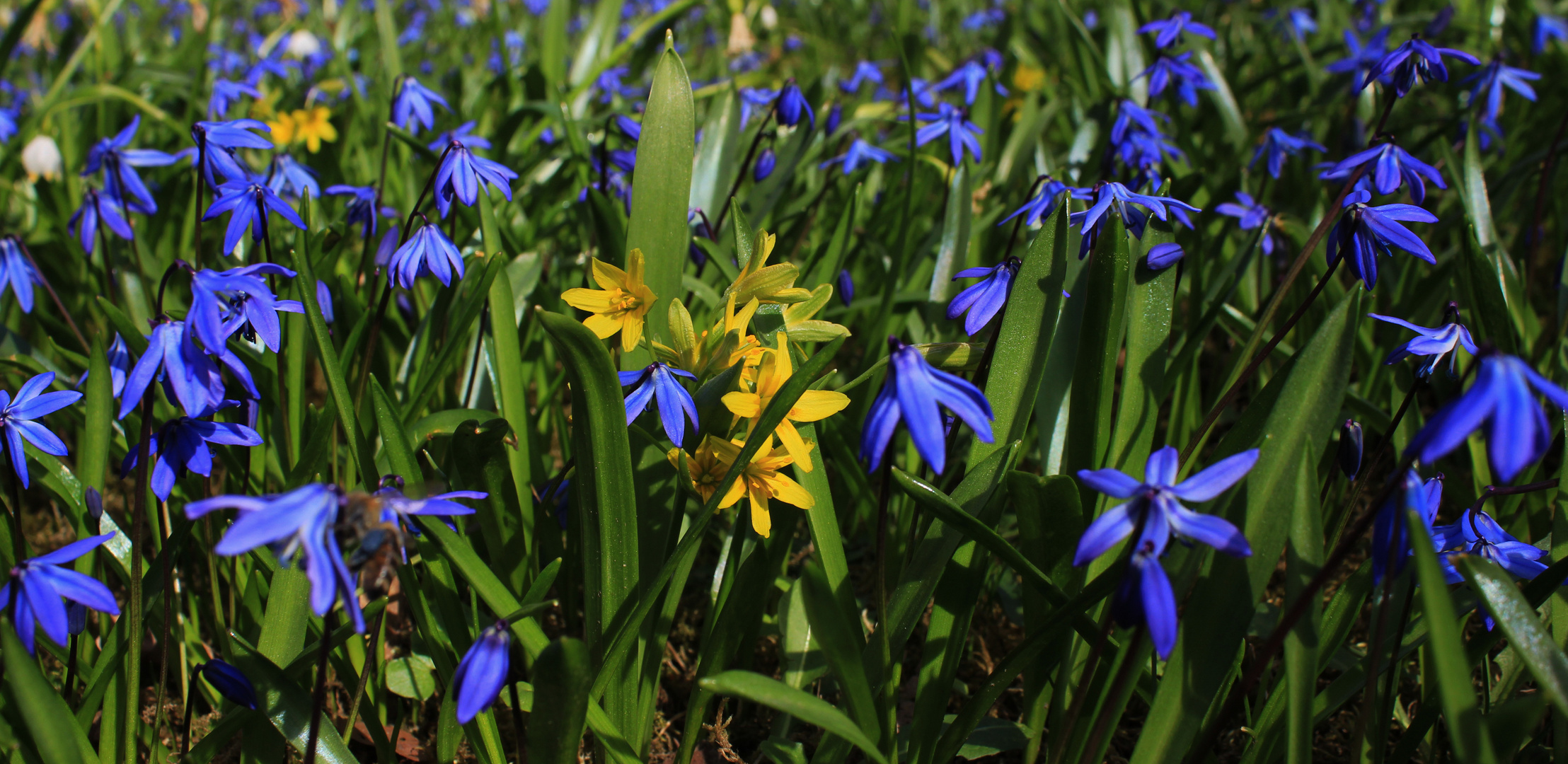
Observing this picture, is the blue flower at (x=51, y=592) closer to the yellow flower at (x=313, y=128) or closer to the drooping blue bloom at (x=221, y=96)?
the drooping blue bloom at (x=221, y=96)

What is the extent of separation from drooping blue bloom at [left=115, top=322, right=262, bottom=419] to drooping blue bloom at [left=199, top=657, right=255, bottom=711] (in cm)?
36

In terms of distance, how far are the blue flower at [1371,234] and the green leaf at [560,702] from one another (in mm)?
1340

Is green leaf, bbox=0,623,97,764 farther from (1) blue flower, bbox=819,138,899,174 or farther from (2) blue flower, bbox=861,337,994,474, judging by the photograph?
(1) blue flower, bbox=819,138,899,174

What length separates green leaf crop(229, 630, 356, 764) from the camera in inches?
49.9

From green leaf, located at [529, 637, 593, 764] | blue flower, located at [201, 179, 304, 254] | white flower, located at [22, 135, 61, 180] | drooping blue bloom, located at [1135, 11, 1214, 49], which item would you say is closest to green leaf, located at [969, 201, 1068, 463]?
green leaf, located at [529, 637, 593, 764]

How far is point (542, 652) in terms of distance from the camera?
41.9 inches

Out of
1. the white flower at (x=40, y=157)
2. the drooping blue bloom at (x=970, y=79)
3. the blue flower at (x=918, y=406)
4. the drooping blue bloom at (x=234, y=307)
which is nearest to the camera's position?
the blue flower at (x=918, y=406)

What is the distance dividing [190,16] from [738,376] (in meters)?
8.54

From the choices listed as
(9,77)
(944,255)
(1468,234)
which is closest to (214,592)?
(944,255)

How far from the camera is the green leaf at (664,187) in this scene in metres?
1.70

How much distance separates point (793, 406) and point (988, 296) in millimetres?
448

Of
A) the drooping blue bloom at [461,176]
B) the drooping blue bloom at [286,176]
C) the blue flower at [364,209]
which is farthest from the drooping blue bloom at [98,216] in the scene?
the drooping blue bloom at [461,176]

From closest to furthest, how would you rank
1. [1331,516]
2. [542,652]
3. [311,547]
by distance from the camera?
1. [311,547]
2. [542,652]
3. [1331,516]

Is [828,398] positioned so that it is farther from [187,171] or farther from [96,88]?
[96,88]
